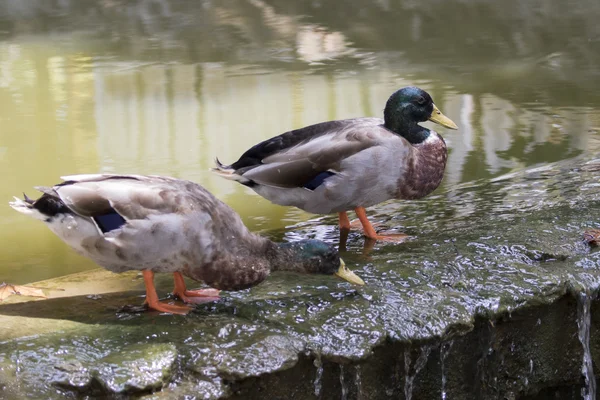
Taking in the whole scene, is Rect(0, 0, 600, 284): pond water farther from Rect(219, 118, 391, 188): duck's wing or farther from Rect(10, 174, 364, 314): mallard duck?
Rect(10, 174, 364, 314): mallard duck

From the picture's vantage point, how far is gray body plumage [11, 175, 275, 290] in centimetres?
332

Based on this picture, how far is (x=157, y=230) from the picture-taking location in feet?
10.9

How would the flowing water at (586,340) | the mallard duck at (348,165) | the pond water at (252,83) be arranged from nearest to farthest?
the flowing water at (586,340), the mallard duck at (348,165), the pond water at (252,83)

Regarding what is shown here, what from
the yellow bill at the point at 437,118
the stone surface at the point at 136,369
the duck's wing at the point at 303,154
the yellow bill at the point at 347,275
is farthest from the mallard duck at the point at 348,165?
the stone surface at the point at 136,369

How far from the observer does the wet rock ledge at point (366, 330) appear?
300cm

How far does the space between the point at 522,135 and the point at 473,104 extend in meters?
0.95

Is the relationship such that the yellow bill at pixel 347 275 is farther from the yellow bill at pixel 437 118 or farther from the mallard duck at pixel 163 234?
the yellow bill at pixel 437 118

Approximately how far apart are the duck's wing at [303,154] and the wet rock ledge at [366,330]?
0.44 metres

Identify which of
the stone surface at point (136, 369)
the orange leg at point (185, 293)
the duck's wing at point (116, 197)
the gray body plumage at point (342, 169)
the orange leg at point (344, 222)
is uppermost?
the duck's wing at point (116, 197)

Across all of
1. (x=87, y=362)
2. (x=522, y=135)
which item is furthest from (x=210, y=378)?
(x=522, y=135)

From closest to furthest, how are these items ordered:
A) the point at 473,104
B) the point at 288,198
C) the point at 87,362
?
the point at 87,362 < the point at 288,198 < the point at 473,104

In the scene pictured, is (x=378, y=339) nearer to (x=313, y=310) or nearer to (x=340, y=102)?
(x=313, y=310)

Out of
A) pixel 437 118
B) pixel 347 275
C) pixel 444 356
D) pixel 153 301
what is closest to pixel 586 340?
pixel 444 356

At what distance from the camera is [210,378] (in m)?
3.02
